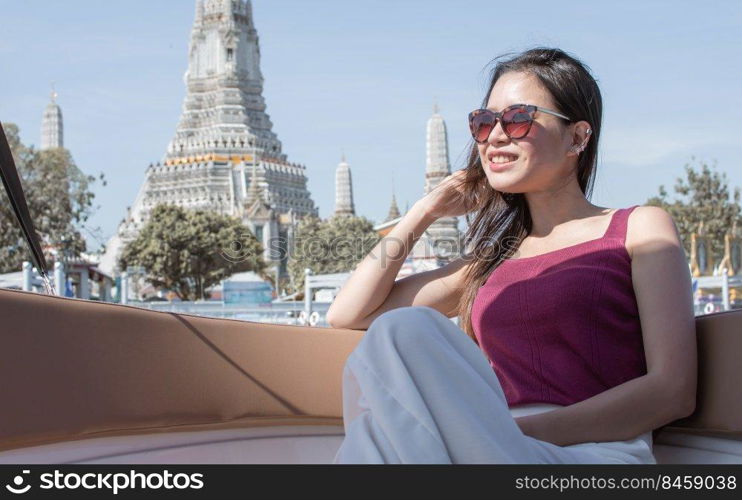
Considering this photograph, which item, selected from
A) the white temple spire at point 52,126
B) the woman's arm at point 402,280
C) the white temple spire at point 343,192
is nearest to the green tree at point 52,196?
the woman's arm at point 402,280

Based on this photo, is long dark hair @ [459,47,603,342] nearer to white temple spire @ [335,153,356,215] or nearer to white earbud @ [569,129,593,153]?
white earbud @ [569,129,593,153]

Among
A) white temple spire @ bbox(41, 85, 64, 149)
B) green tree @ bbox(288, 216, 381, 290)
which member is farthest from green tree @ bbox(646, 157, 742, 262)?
white temple spire @ bbox(41, 85, 64, 149)

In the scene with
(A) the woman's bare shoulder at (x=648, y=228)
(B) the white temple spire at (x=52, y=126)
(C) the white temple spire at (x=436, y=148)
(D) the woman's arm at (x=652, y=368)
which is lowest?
(D) the woman's arm at (x=652, y=368)

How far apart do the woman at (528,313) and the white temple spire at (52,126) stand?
245 ft

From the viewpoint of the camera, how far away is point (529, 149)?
1.63 m

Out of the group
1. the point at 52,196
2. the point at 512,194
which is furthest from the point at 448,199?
the point at 52,196

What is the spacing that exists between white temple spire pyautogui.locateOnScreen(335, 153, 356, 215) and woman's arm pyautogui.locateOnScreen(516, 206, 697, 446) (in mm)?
57614

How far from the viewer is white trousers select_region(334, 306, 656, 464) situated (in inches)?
41.3

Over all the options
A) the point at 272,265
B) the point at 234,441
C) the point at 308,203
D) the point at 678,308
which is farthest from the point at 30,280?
the point at 308,203

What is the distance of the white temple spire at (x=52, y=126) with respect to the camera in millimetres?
73062

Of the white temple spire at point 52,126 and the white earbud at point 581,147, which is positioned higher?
the white temple spire at point 52,126

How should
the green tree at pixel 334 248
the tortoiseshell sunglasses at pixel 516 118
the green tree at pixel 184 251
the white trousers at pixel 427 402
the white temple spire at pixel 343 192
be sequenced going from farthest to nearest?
the white temple spire at pixel 343 192 < the green tree at pixel 334 248 < the green tree at pixel 184 251 < the tortoiseshell sunglasses at pixel 516 118 < the white trousers at pixel 427 402

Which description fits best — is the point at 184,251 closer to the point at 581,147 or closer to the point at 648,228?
the point at 581,147

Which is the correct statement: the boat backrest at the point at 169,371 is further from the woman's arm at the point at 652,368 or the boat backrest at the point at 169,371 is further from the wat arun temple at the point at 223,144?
the wat arun temple at the point at 223,144
